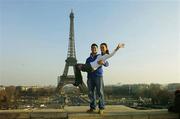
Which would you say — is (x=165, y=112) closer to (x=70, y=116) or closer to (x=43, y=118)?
(x=70, y=116)

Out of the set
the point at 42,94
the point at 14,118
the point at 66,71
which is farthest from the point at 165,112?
the point at 42,94

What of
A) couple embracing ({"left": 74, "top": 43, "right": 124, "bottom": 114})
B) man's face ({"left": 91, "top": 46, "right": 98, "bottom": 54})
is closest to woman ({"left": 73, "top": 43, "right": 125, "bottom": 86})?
couple embracing ({"left": 74, "top": 43, "right": 124, "bottom": 114})

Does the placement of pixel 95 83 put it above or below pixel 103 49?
below

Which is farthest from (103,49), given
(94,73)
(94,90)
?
(94,90)

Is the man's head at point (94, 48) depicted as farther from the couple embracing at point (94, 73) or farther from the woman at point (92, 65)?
the woman at point (92, 65)

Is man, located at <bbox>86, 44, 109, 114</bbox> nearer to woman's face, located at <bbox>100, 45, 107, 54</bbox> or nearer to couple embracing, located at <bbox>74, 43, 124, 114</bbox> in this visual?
couple embracing, located at <bbox>74, 43, 124, 114</bbox>

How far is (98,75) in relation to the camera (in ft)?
23.4

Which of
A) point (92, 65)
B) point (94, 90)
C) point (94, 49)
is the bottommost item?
point (94, 90)

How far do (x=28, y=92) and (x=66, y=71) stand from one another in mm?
52171

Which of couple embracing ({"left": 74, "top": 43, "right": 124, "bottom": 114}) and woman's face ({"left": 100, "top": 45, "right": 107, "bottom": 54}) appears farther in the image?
woman's face ({"left": 100, "top": 45, "right": 107, "bottom": 54})

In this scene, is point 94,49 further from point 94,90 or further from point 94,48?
point 94,90

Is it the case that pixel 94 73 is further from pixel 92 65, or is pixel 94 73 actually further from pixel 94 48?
pixel 94 48

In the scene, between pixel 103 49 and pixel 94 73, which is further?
pixel 103 49

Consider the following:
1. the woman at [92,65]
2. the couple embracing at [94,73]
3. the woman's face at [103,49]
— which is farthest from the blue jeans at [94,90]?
the woman's face at [103,49]
